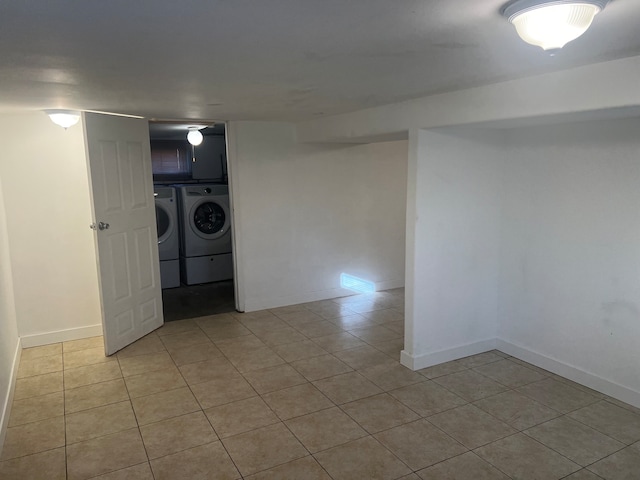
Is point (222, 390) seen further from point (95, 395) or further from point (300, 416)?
point (95, 395)

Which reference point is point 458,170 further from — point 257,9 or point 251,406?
point 257,9

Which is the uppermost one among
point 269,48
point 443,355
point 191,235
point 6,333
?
point 269,48

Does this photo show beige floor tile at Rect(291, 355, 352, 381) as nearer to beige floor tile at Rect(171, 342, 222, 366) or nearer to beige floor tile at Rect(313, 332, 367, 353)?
beige floor tile at Rect(313, 332, 367, 353)

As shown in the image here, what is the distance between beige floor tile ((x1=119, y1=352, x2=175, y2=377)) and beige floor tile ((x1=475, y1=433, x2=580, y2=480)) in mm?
2203

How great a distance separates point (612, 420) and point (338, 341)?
1906 mm

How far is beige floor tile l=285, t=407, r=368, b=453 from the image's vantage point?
7.92ft

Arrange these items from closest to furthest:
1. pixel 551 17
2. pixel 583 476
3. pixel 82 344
→ pixel 551 17, pixel 583 476, pixel 82 344

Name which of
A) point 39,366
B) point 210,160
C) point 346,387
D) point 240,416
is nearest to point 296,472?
point 240,416

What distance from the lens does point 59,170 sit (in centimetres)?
370

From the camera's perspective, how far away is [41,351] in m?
3.71

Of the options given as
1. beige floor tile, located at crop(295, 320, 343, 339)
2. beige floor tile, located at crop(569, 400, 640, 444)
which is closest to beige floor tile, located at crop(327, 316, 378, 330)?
beige floor tile, located at crop(295, 320, 343, 339)

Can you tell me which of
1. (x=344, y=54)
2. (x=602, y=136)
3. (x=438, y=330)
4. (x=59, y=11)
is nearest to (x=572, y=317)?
(x=438, y=330)

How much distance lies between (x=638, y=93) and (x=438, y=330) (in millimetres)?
1930

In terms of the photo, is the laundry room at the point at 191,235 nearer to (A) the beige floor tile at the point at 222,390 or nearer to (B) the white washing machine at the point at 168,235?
(B) the white washing machine at the point at 168,235
